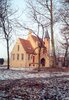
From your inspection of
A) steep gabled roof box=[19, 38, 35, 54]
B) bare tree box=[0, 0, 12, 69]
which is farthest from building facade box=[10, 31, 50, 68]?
bare tree box=[0, 0, 12, 69]

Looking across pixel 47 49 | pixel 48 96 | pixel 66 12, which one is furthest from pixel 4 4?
pixel 47 49

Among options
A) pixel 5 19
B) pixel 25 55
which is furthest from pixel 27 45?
pixel 5 19

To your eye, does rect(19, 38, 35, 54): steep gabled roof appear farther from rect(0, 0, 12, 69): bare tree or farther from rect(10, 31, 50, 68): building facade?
rect(0, 0, 12, 69): bare tree

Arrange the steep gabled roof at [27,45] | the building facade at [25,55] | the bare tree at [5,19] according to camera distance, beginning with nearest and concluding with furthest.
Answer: the bare tree at [5,19], the building facade at [25,55], the steep gabled roof at [27,45]

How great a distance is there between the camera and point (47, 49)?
78.9 meters

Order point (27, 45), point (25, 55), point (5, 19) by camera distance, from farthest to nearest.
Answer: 1. point (27, 45)
2. point (25, 55)
3. point (5, 19)

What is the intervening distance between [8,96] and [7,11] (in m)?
30.1

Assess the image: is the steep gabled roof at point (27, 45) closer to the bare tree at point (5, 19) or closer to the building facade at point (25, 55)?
the building facade at point (25, 55)

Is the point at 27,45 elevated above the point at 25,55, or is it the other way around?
the point at 27,45

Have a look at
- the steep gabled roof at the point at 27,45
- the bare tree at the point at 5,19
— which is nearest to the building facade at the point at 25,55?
the steep gabled roof at the point at 27,45

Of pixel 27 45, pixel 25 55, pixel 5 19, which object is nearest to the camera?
pixel 5 19

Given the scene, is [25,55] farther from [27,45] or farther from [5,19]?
[5,19]

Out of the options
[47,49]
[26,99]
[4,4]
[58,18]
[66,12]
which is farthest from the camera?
[47,49]

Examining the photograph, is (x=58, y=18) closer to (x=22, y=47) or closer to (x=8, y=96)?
(x=8, y=96)
